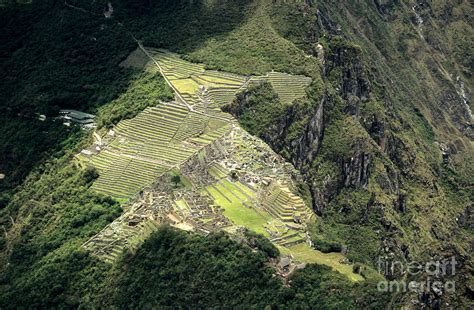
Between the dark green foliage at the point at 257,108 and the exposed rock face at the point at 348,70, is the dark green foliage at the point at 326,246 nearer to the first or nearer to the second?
the dark green foliage at the point at 257,108

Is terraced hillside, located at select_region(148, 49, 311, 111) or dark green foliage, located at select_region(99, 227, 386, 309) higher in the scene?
dark green foliage, located at select_region(99, 227, 386, 309)

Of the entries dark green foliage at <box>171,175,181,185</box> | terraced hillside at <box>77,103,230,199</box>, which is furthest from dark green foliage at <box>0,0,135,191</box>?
dark green foliage at <box>171,175,181,185</box>

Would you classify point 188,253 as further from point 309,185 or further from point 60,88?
point 60,88

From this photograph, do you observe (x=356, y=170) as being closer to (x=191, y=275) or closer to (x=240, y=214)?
(x=240, y=214)

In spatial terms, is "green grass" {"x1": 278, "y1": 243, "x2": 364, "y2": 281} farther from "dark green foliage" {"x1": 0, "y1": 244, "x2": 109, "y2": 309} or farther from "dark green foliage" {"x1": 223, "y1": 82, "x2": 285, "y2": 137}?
"dark green foliage" {"x1": 223, "y1": 82, "x2": 285, "y2": 137}

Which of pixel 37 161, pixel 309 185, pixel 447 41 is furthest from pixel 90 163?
pixel 447 41
